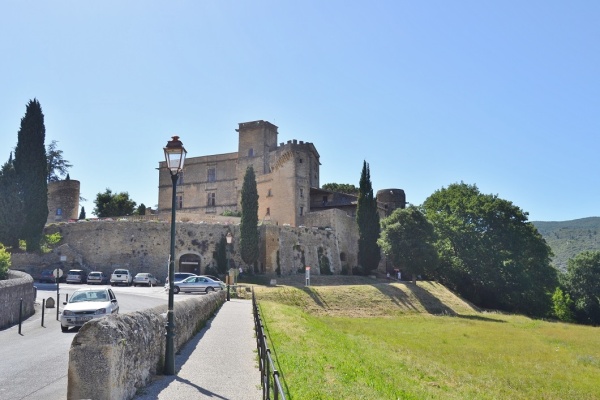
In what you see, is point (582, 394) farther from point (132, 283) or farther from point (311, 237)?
point (311, 237)

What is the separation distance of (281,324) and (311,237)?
3340 centimetres

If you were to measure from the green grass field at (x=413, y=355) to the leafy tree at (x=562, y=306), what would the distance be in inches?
881

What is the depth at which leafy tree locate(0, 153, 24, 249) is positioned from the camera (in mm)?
43219

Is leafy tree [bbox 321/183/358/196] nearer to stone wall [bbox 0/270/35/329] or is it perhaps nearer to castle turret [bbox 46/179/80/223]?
castle turret [bbox 46/179/80/223]

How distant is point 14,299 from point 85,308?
6700 millimetres

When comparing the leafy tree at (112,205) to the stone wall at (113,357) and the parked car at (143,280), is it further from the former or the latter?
the stone wall at (113,357)

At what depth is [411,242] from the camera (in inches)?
1941

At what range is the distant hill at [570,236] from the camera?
152113 millimetres

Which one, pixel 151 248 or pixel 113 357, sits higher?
pixel 151 248

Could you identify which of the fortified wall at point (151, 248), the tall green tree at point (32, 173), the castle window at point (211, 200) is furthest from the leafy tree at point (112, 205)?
the tall green tree at point (32, 173)

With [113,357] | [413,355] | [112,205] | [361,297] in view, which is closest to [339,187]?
[112,205]

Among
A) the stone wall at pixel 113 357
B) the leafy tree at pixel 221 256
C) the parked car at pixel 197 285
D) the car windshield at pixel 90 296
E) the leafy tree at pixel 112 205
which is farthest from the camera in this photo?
the leafy tree at pixel 112 205

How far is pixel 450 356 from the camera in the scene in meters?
21.9

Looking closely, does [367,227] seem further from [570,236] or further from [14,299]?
[570,236]
